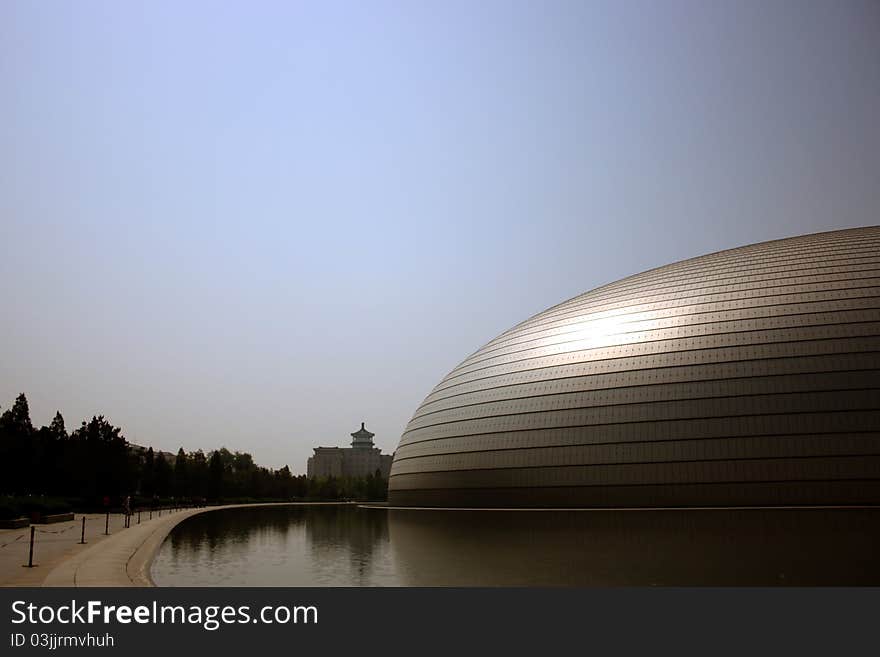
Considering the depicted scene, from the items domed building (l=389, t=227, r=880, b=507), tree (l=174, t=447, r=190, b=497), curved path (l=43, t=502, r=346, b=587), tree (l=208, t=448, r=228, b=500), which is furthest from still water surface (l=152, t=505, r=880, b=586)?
tree (l=174, t=447, r=190, b=497)

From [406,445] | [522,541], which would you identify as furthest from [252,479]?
[522,541]

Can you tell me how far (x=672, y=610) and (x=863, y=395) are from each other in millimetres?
→ 23442

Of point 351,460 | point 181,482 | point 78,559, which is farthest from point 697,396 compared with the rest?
point 351,460

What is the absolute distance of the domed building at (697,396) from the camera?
2600cm

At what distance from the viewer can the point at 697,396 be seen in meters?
28.2

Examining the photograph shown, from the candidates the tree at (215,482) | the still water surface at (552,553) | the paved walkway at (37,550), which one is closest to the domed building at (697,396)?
the still water surface at (552,553)

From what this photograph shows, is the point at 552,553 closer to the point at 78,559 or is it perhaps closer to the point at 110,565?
the point at 110,565

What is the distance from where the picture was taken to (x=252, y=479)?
80500 millimetres

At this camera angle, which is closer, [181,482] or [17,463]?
[17,463]

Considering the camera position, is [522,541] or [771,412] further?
[771,412]

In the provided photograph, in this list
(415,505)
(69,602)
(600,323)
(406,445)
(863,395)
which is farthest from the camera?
(406,445)

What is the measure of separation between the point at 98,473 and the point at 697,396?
35992 mm

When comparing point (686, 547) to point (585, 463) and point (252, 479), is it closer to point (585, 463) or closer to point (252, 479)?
point (585, 463)

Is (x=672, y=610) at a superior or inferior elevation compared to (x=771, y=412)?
inferior
